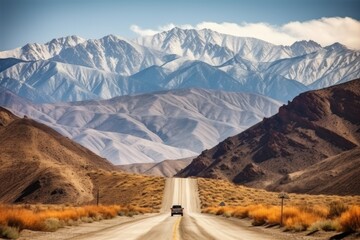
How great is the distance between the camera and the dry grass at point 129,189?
360 feet

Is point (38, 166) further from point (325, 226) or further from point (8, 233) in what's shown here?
point (325, 226)

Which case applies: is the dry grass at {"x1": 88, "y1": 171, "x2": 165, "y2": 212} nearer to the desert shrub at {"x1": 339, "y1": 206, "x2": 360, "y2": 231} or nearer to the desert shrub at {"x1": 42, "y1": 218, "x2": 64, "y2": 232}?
the desert shrub at {"x1": 42, "y1": 218, "x2": 64, "y2": 232}

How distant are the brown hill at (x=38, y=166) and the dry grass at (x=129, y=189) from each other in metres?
2.88

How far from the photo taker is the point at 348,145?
194 m

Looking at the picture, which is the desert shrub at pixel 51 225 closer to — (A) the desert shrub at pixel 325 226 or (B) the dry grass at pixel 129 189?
(A) the desert shrub at pixel 325 226

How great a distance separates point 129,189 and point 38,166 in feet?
103

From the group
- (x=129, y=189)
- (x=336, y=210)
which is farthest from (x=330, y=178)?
(x=336, y=210)

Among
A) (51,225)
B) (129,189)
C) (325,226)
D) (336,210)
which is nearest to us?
(325,226)

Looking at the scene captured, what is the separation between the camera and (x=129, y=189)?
398ft

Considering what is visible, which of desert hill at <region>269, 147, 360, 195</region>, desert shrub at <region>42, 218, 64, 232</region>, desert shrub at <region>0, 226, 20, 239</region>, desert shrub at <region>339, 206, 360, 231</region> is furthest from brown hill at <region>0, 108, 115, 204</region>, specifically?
desert shrub at <region>339, 206, 360, 231</region>

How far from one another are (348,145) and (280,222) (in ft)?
539

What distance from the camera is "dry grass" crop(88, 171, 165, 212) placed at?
10981cm

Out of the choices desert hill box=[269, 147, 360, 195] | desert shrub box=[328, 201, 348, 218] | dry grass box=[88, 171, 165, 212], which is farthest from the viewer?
desert hill box=[269, 147, 360, 195]

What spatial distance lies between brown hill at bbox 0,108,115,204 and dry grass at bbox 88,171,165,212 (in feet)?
9.45
